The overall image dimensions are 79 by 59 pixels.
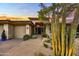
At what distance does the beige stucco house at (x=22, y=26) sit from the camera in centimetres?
365

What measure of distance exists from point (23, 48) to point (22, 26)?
312 mm

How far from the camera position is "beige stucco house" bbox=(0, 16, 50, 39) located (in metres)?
3.65

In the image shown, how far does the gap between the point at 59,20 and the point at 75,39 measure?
1.14 ft

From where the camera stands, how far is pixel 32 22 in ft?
12.1

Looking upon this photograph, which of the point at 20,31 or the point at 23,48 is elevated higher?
the point at 20,31

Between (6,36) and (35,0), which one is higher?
(35,0)

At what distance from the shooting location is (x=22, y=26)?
365cm

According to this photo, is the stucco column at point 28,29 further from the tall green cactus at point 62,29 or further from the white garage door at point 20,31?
the tall green cactus at point 62,29

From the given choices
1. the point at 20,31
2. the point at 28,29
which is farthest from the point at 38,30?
the point at 20,31


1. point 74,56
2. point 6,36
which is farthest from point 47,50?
point 6,36

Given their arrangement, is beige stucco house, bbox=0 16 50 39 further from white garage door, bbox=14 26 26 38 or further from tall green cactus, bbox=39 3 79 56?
tall green cactus, bbox=39 3 79 56

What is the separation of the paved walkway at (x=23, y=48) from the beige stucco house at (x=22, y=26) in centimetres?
10

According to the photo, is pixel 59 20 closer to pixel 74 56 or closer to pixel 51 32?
pixel 51 32

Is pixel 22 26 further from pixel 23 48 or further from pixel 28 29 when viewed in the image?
pixel 23 48
